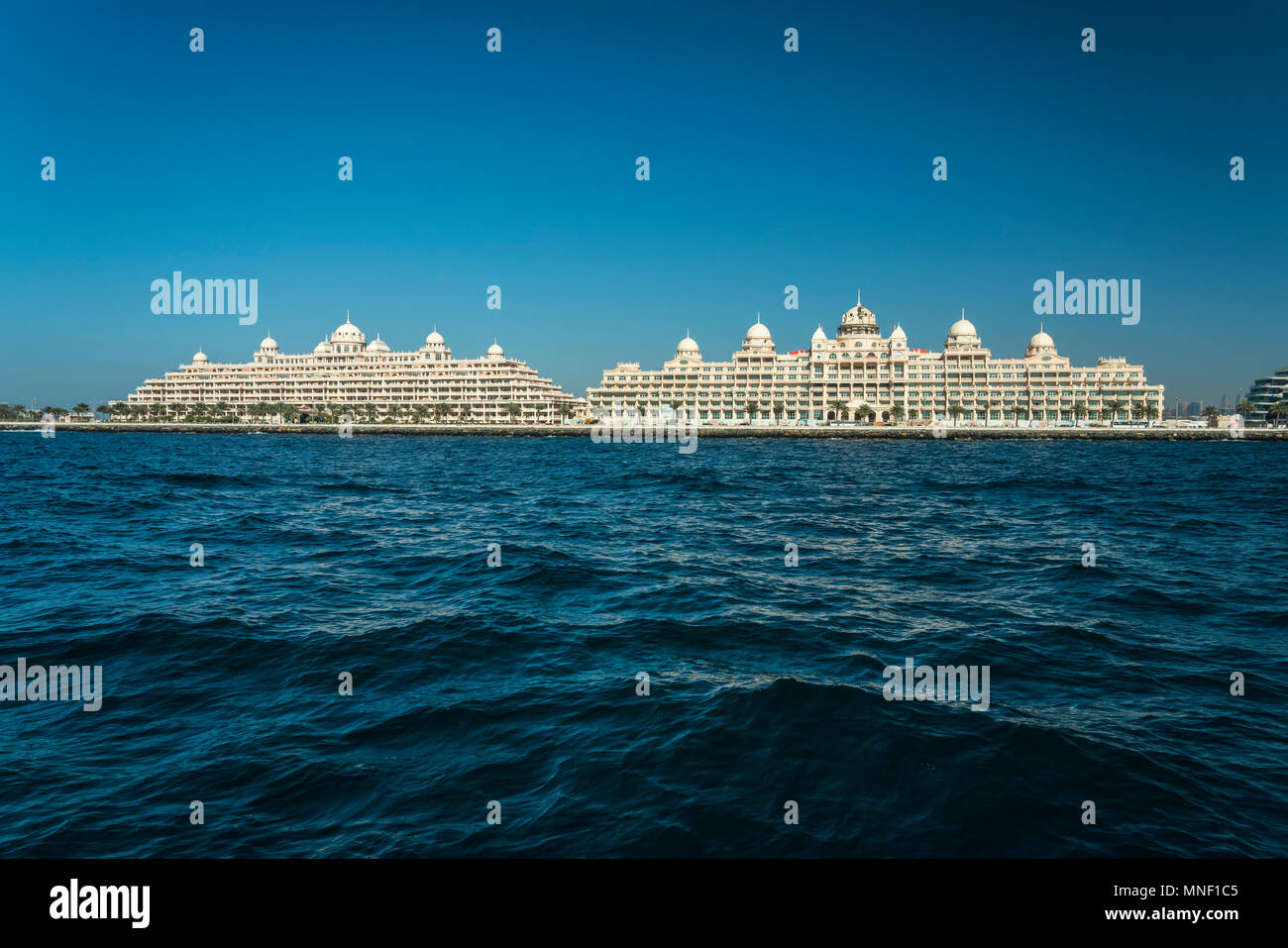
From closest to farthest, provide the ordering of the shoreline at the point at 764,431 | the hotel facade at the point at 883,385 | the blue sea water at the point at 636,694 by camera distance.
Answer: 1. the blue sea water at the point at 636,694
2. the shoreline at the point at 764,431
3. the hotel facade at the point at 883,385

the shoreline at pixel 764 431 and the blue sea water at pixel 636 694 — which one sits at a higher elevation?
the shoreline at pixel 764 431

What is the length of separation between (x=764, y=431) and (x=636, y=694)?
143759 millimetres

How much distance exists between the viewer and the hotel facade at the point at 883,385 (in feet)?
557

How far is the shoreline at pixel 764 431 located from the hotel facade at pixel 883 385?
2173cm

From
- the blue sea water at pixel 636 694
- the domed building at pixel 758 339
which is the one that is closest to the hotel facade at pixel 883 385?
the domed building at pixel 758 339

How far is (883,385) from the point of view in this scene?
7136 inches

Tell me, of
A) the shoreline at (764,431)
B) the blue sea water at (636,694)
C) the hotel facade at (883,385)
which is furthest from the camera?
the hotel facade at (883,385)

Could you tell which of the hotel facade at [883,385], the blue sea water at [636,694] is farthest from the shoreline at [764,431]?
the blue sea water at [636,694]

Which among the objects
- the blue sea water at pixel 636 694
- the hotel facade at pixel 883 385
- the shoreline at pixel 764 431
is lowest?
the blue sea water at pixel 636 694

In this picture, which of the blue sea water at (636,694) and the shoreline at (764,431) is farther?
the shoreline at (764,431)

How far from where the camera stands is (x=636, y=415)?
180375mm

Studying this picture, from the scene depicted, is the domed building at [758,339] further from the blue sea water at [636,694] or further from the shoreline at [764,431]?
the blue sea water at [636,694]
